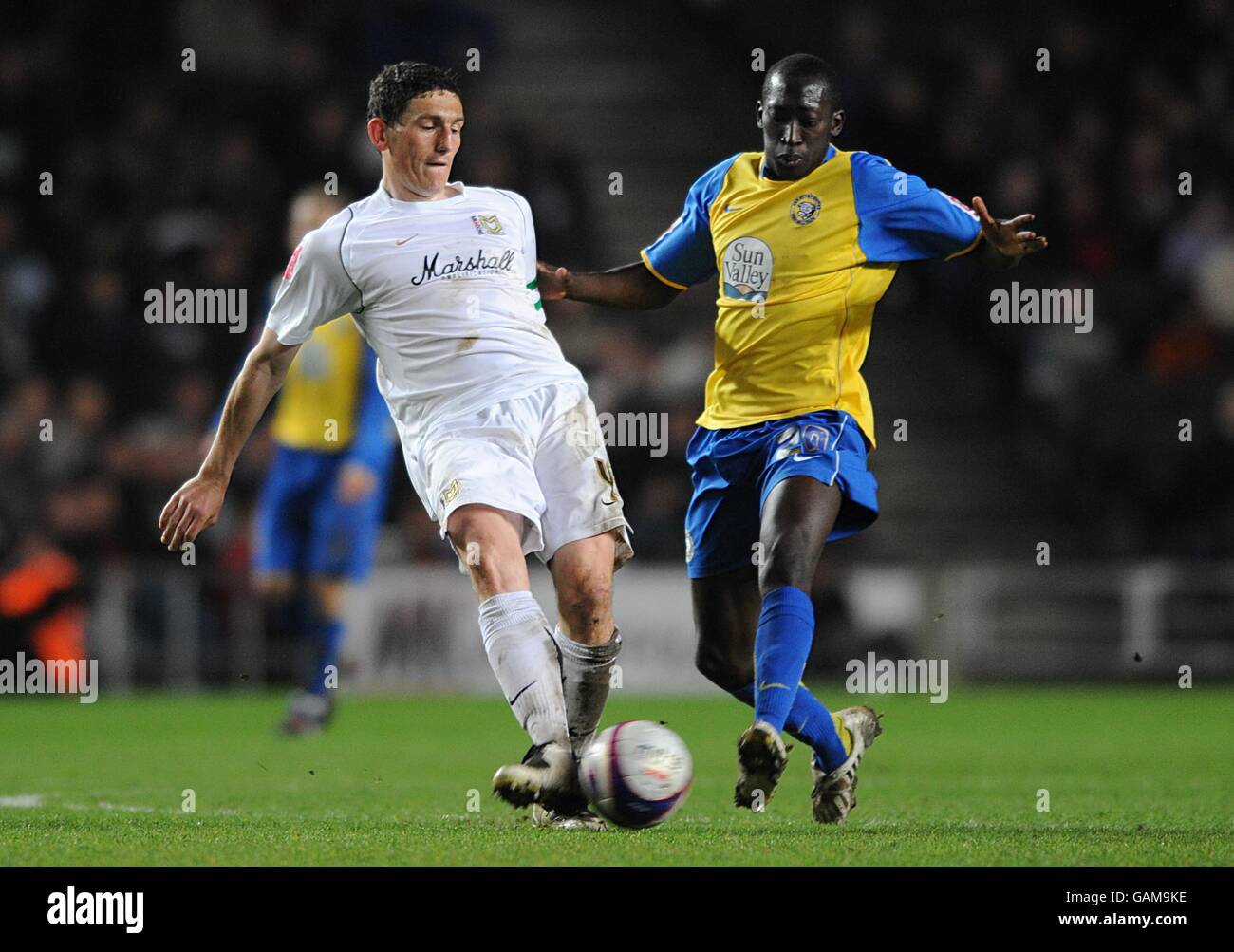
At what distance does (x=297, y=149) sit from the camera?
15992mm

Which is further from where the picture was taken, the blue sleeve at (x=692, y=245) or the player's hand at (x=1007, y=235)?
the blue sleeve at (x=692, y=245)

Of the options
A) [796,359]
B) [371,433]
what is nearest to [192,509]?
[796,359]

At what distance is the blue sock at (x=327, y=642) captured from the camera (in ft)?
33.0

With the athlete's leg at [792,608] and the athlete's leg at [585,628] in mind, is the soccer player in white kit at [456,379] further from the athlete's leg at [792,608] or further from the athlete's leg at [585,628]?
the athlete's leg at [792,608]

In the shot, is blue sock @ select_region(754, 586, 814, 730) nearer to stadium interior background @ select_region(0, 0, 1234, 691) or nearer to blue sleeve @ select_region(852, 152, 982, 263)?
blue sleeve @ select_region(852, 152, 982, 263)

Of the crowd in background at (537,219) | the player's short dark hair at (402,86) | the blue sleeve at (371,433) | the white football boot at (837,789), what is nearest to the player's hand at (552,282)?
the player's short dark hair at (402,86)

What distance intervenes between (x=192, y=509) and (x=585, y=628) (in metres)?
1.18

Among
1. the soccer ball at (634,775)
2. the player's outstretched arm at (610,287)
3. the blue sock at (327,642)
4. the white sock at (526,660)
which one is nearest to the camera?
the soccer ball at (634,775)

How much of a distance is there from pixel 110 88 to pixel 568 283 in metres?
11.5

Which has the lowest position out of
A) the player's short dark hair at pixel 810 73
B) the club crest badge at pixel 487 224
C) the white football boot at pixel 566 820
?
the white football boot at pixel 566 820

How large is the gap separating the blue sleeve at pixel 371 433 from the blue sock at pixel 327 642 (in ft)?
2.66

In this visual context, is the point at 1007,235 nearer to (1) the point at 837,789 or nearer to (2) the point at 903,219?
(2) the point at 903,219

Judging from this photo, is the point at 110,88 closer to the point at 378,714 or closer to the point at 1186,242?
the point at 378,714

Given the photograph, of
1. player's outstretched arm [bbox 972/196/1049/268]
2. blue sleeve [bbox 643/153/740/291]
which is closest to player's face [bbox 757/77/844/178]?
blue sleeve [bbox 643/153/740/291]
